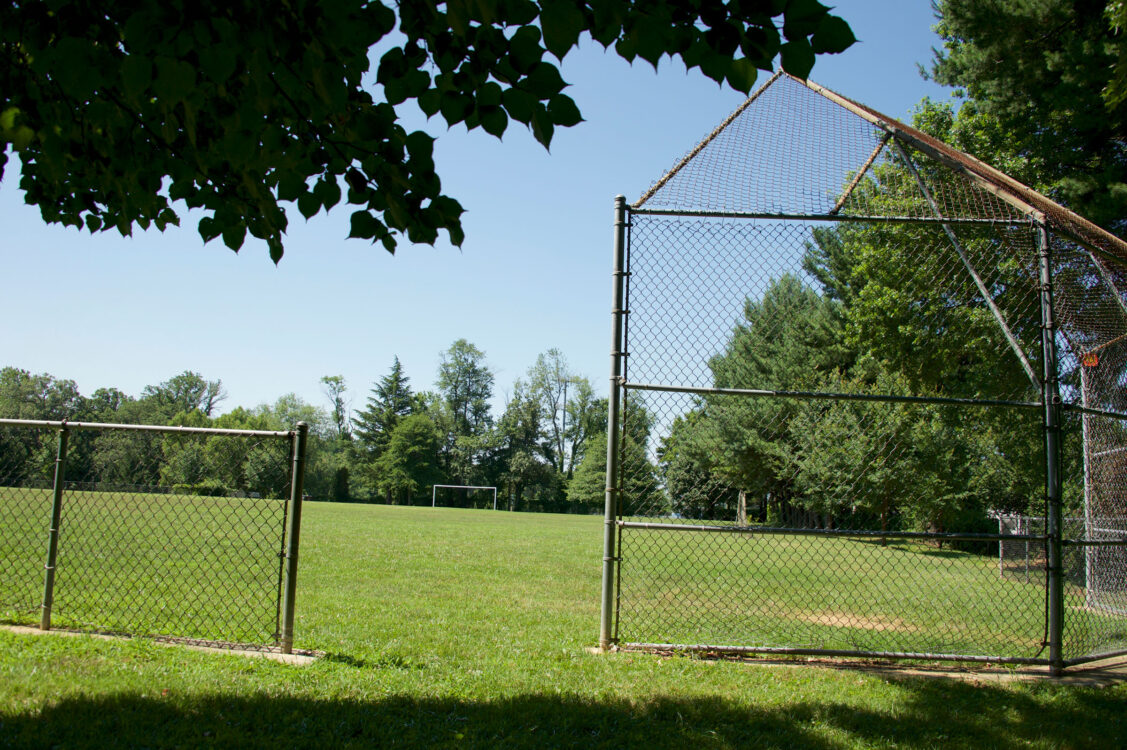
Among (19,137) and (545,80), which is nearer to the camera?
(545,80)

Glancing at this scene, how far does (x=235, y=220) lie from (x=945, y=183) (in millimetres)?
6042

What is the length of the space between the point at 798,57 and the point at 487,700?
3.69m

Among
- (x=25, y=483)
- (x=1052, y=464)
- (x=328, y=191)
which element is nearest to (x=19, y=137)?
(x=328, y=191)

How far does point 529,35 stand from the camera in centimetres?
271

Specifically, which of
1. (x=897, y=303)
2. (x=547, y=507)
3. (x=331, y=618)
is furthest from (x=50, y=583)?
(x=547, y=507)

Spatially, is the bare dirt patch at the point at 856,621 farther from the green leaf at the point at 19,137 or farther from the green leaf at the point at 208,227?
the green leaf at the point at 19,137

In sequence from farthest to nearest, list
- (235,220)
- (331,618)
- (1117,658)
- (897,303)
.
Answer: (897,303)
(331,618)
(1117,658)
(235,220)

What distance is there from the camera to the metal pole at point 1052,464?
17.6ft

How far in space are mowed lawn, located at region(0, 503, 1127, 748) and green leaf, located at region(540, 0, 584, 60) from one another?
315 centimetres

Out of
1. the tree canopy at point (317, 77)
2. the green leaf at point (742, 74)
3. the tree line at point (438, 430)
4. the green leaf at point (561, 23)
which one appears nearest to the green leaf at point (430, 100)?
the tree canopy at point (317, 77)

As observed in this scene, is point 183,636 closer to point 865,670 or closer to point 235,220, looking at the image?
point 235,220

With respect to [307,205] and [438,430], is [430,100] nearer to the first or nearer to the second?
[307,205]

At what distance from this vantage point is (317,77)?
2.70 meters

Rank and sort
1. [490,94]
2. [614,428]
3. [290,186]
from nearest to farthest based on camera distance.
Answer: [490,94]
[290,186]
[614,428]
